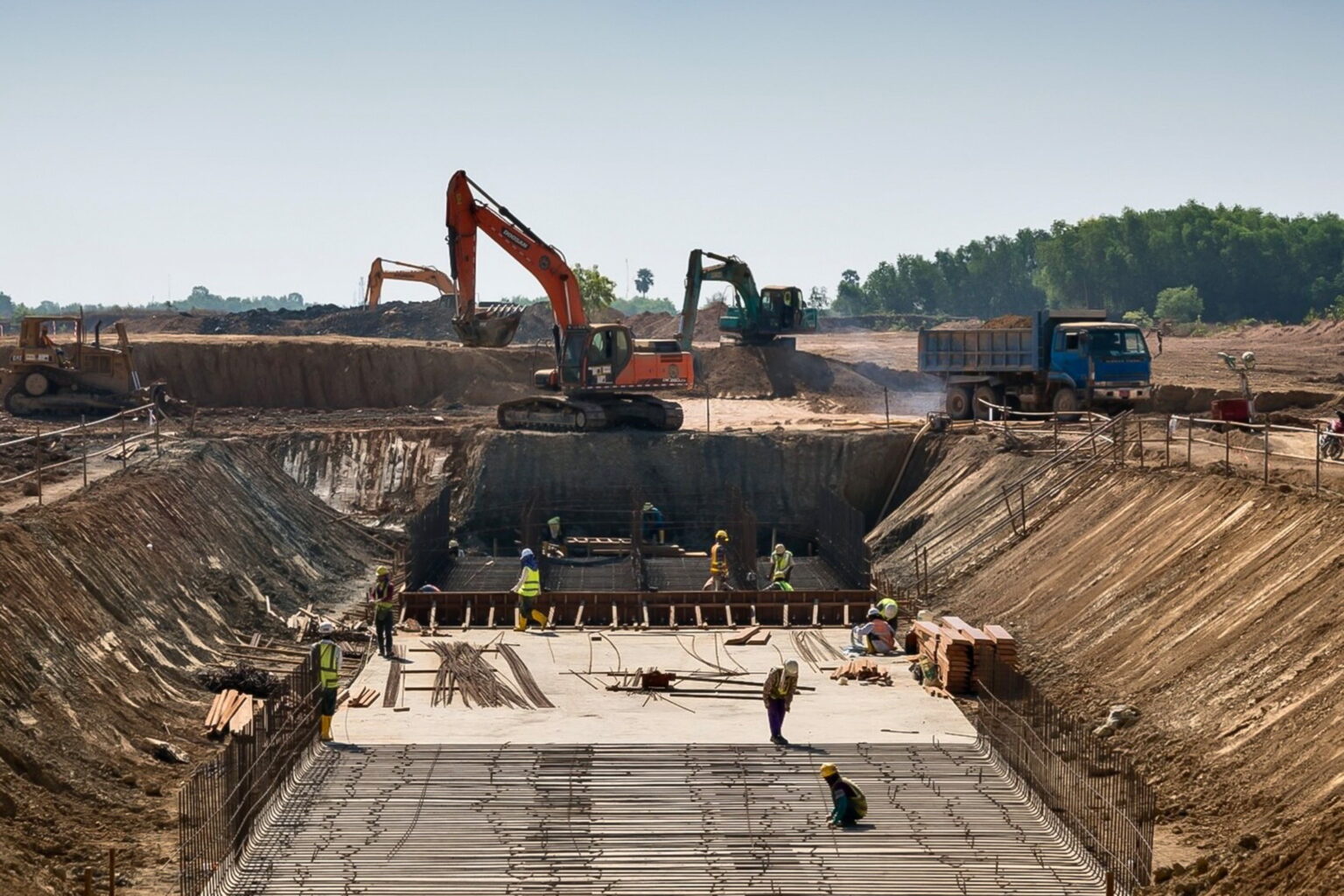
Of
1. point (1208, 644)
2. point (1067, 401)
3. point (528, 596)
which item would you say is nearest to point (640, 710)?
point (528, 596)

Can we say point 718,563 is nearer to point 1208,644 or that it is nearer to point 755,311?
point 1208,644

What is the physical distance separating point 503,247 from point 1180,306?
76216 mm

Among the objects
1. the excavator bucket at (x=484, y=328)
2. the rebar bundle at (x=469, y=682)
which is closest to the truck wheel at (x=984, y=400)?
the excavator bucket at (x=484, y=328)

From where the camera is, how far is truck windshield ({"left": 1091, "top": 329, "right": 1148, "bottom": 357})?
131ft

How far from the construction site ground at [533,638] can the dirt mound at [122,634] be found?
47 millimetres

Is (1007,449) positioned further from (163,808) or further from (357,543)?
(163,808)

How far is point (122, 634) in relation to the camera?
22.9 m

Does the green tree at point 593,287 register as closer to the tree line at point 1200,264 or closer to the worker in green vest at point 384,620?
the tree line at point 1200,264

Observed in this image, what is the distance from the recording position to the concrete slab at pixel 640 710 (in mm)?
20703

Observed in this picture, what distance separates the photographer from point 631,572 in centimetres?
3434

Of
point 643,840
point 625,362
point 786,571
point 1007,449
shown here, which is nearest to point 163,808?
point 643,840

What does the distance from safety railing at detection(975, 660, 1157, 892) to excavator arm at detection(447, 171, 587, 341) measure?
2242cm

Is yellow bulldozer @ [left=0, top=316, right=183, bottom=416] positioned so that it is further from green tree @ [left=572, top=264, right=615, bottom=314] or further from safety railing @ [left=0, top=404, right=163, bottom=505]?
green tree @ [left=572, top=264, right=615, bottom=314]

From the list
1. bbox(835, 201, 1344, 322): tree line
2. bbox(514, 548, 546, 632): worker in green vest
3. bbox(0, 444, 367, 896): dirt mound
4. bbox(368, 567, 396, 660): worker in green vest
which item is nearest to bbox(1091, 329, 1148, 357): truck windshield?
bbox(0, 444, 367, 896): dirt mound
